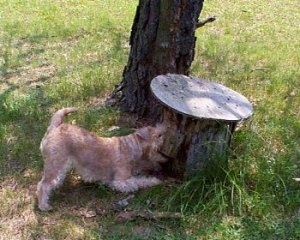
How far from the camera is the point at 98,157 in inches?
138

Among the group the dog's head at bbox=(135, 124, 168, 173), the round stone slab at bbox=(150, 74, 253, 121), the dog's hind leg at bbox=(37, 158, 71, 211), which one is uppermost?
the round stone slab at bbox=(150, 74, 253, 121)

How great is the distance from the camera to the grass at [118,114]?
10.8 ft

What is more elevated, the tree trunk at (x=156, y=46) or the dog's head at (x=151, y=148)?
the tree trunk at (x=156, y=46)

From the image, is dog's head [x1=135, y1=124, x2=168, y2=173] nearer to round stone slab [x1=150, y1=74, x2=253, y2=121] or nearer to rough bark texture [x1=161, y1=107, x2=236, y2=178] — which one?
rough bark texture [x1=161, y1=107, x2=236, y2=178]

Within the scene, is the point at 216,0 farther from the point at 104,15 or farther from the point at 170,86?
the point at 170,86

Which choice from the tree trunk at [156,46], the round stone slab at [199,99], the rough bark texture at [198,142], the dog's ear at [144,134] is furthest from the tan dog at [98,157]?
the tree trunk at [156,46]

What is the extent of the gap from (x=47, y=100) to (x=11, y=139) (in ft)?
2.34

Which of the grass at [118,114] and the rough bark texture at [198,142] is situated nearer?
the grass at [118,114]

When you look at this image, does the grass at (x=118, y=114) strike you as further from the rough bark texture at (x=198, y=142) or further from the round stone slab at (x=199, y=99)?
the round stone slab at (x=199, y=99)

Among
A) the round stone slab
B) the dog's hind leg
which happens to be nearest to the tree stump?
the round stone slab

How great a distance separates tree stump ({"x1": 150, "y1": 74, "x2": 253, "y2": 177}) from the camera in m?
3.36

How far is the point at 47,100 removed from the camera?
4773 millimetres

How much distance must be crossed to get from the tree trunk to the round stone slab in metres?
0.35

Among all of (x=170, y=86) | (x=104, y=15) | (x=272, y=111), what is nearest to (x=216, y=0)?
(x=104, y=15)
